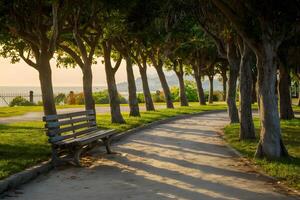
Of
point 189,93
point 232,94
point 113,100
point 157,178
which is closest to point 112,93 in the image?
point 113,100

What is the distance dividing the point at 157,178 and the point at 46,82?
8.06m

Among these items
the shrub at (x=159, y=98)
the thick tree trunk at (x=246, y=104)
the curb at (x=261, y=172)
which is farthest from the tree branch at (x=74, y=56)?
the shrub at (x=159, y=98)

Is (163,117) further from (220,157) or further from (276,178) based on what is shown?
(276,178)

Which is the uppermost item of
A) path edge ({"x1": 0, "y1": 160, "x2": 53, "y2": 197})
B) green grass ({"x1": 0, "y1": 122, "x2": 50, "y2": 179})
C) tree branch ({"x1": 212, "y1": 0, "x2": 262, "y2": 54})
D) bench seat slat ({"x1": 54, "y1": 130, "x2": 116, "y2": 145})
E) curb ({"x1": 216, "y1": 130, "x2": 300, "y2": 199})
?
tree branch ({"x1": 212, "y1": 0, "x2": 262, "y2": 54})

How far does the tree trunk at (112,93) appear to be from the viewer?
20.9 meters

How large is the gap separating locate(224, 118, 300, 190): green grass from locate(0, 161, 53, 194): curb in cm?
445

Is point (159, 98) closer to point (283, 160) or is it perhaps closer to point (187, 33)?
point (187, 33)

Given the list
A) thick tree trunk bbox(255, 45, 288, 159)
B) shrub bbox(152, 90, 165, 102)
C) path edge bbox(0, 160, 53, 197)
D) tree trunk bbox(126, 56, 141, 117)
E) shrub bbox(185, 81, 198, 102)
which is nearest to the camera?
path edge bbox(0, 160, 53, 197)

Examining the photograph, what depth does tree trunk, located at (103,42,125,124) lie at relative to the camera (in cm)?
2086

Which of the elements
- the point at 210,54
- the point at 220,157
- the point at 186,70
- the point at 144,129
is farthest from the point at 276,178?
the point at 186,70

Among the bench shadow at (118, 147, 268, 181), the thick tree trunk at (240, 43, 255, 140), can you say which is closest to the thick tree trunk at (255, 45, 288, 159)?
the bench shadow at (118, 147, 268, 181)

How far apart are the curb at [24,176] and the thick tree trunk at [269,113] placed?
15.6 ft

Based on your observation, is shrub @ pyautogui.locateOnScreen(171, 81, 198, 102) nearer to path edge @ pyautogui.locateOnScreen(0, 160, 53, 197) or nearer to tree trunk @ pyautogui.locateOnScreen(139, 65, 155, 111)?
tree trunk @ pyautogui.locateOnScreen(139, 65, 155, 111)

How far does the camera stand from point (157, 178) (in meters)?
8.99
